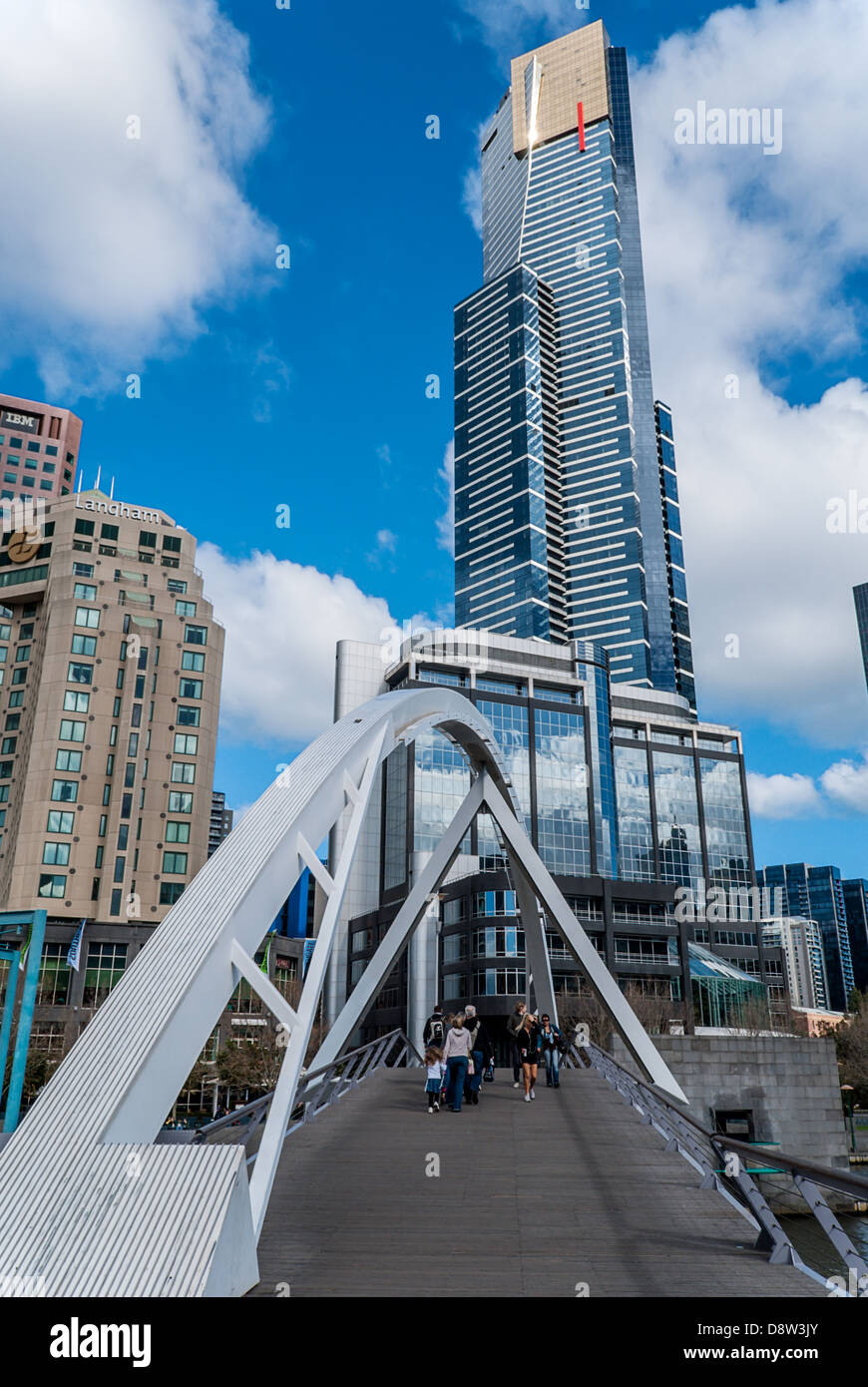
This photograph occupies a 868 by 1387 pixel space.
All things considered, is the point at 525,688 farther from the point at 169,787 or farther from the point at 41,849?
the point at 41,849

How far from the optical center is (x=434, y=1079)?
16266mm

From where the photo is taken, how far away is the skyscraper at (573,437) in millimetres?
156750

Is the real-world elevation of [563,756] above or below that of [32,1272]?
above

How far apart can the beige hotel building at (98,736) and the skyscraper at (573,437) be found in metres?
92.0

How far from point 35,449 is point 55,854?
8517 centimetres

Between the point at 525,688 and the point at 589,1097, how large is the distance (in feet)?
262

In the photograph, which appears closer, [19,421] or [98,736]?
[98,736]

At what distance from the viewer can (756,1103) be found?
121ft

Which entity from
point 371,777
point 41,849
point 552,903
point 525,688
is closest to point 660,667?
point 525,688

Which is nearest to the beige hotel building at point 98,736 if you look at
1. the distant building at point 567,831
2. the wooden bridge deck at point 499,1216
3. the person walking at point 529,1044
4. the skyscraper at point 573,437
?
the distant building at point 567,831

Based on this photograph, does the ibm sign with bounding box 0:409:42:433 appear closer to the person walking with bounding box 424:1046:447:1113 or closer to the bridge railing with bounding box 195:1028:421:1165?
the bridge railing with bounding box 195:1028:421:1165

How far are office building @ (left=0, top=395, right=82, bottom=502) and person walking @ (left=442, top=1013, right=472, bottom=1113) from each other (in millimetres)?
120088

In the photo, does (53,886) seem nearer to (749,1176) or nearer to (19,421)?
(749,1176)

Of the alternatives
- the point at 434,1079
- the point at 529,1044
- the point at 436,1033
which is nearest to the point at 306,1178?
the point at 434,1079
